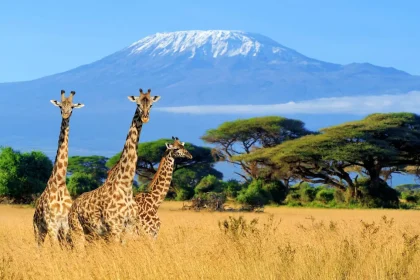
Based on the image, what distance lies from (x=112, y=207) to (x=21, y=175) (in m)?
30.1

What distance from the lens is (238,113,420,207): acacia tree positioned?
46.9 m

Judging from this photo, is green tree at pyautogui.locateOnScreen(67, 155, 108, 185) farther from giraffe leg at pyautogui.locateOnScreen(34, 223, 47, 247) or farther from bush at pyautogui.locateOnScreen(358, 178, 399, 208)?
giraffe leg at pyautogui.locateOnScreen(34, 223, 47, 247)

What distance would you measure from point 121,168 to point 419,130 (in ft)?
133

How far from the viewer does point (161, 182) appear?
13594 mm

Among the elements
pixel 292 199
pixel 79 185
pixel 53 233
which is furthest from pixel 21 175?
pixel 53 233

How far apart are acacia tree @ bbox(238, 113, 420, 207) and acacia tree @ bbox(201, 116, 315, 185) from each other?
7979 millimetres

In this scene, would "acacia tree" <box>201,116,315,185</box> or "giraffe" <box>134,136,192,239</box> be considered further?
"acacia tree" <box>201,116,315,185</box>

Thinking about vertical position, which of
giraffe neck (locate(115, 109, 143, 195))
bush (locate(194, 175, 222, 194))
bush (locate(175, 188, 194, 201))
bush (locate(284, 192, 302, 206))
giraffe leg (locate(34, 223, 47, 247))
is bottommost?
bush (locate(284, 192, 302, 206))

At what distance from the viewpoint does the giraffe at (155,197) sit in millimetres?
12602

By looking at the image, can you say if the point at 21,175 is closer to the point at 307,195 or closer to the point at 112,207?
the point at 307,195

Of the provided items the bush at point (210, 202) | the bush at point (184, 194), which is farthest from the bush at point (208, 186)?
the bush at point (210, 202)

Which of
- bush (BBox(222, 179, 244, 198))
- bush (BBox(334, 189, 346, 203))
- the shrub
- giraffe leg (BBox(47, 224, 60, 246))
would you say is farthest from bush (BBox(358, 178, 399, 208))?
giraffe leg (BBox(47, 224, 60, 246))

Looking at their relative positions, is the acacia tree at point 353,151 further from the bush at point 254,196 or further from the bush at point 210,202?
the bush at point 210,202

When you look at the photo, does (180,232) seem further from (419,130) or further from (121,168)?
(419,130)
